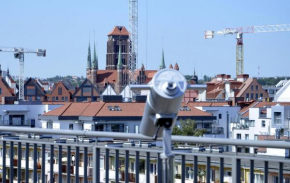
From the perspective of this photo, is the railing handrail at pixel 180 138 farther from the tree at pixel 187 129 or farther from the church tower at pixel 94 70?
the church tower at pixel 94 70

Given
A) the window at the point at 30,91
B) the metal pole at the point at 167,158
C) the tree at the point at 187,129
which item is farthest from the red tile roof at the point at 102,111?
the metal pole at the point at 167,158

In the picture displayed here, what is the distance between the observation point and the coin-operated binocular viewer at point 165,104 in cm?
390

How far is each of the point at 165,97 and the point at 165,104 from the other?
0.22 feet

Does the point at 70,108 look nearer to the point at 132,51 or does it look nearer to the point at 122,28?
the point at 132,51

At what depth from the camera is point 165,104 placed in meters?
3.94

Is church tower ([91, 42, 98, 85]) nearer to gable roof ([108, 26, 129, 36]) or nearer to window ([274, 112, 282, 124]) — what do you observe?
gable roof ([108, 26, 129, 36])

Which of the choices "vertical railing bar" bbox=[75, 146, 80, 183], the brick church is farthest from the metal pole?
the brick church

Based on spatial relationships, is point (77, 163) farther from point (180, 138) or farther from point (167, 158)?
point (167, 158)

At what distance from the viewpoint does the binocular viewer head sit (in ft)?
12.8

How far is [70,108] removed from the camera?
70.3 m

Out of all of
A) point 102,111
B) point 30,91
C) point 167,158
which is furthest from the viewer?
point 30,91

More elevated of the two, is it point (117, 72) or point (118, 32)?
point (118, 32)

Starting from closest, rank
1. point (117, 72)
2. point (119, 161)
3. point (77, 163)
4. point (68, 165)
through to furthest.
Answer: point (119, 161), point (77, 163), point (68, 165), point (117, 72)

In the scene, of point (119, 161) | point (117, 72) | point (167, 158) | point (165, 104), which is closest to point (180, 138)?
point (119, 161)
